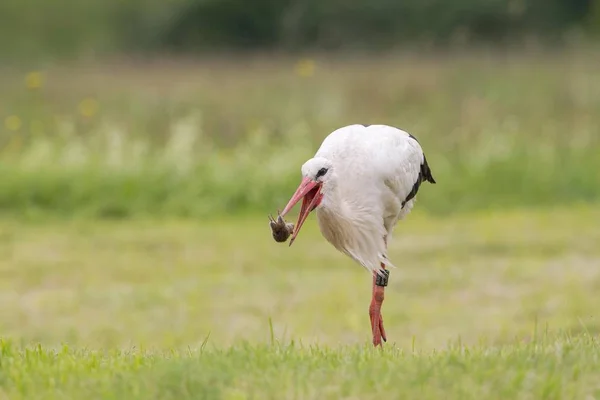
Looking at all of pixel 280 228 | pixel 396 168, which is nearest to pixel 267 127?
pixel 396 168

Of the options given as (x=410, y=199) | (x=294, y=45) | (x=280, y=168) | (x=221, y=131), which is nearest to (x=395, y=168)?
(x=410, y=199)

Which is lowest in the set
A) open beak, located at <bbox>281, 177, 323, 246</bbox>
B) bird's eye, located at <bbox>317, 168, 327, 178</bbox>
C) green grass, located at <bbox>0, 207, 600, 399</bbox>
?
green grass, located at <bbox>0, 207, 600, 399</bbox>

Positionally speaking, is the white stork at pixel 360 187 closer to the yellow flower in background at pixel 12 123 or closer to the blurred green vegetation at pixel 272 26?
the yellow flower in background at pixel 12 123

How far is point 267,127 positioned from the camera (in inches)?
568

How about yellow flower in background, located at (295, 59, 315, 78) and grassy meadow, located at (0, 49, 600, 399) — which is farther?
yellow flower in background, located at (295, 59, 315, 78)

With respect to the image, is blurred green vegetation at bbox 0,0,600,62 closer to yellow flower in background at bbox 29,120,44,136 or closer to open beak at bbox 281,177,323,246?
yellow flower in background at bbox 29,120,44,136

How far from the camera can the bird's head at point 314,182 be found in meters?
4.87

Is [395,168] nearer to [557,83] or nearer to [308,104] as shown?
[308,104]

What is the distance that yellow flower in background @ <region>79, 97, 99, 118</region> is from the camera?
14.2m

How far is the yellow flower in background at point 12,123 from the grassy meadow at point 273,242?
0.26 feet

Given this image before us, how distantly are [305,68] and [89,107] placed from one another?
2.89m

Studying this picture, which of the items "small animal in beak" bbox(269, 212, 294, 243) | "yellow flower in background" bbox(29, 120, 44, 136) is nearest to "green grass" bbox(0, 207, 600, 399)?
"small animal in beak" bbox(269, 212, 294, 243)

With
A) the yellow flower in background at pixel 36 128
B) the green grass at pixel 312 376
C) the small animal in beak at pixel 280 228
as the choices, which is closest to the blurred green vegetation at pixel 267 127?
the yellow flower in background at pixel 36 128

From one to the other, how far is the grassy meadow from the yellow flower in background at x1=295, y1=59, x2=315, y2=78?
79mm
